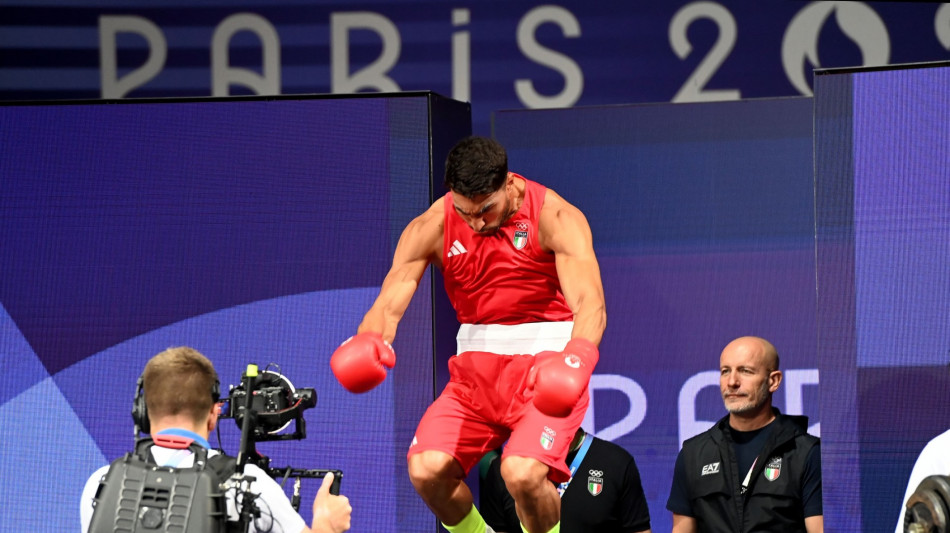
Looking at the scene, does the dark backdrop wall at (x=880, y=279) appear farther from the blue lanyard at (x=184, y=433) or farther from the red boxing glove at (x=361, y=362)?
the blue lanyard at (x=184, y=433)

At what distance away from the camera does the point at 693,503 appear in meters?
5.11

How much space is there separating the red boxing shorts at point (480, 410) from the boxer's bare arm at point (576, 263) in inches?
11.8

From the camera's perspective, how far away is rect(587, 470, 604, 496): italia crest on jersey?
16.8ft

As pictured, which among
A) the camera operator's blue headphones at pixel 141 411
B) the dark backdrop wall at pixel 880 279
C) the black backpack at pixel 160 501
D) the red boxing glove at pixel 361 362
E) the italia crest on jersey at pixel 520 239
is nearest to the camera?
the black backpack at pixel 160 501

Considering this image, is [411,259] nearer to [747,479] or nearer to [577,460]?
[577,460]

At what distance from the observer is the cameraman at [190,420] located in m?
3.22

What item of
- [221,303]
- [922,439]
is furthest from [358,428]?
[922,439]

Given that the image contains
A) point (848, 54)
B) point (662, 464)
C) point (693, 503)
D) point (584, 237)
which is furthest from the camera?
point (848, 54)

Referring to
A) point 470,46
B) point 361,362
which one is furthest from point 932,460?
point 470,46

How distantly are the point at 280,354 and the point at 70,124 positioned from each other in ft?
4.44

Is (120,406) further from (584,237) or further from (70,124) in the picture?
(584,237)

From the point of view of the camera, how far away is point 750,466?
5035 mm

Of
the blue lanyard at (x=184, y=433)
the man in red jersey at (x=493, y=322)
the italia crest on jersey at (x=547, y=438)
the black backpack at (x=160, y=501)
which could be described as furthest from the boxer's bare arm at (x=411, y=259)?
the black backpack at (x=160, y=501)

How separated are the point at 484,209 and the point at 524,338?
513mm
